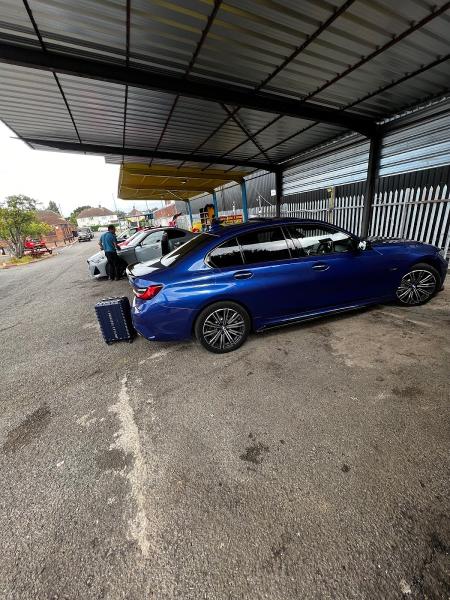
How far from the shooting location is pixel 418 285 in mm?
4152

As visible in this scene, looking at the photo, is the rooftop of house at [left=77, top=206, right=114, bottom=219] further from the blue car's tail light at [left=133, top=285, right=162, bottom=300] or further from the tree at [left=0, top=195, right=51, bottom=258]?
the blue car's tail light at [left=133, top=285, right=162, bottom=300]

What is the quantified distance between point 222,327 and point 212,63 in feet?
14.8

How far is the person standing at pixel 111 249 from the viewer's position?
7.52m

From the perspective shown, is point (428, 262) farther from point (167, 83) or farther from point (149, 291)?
point (167, 83)

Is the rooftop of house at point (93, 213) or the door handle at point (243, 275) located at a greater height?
the rooftop of house at point (93, 213)

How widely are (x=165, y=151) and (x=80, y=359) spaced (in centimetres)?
868

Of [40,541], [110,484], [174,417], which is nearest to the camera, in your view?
[40,541]

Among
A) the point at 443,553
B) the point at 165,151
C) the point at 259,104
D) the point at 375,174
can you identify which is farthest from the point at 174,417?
the point at 165,151

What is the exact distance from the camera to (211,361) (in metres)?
3.28

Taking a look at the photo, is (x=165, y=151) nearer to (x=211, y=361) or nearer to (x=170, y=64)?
(x=170, y=64)

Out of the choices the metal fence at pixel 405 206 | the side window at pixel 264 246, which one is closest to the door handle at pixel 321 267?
the side window at pixel 264 246

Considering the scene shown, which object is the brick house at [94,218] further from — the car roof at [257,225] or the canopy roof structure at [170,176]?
the car roof at [257,225]

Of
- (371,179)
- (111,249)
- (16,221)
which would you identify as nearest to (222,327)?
(111,249)

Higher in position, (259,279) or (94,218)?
(94,218)
